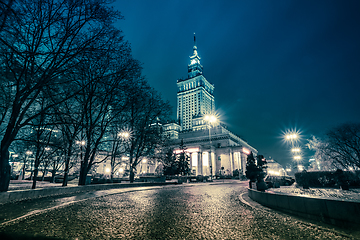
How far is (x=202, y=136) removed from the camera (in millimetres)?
95562

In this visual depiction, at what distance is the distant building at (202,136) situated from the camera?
7875cm

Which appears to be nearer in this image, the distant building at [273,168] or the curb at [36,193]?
the curb at [36,193]

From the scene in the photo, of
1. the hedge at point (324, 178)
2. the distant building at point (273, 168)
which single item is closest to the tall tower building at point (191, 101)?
the distant building at point (273, 168)

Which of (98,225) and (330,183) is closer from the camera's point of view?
(98,225)

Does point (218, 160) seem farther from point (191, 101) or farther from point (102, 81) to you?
point (102, 81)

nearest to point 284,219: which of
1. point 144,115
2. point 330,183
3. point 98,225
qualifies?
point 98,225

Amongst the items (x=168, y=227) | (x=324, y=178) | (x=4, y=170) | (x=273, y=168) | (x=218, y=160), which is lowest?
(x=273, y=168)

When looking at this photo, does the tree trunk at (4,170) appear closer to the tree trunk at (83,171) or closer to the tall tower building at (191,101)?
the tree trunk at (83,171)

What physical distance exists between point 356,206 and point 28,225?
7.35 metres

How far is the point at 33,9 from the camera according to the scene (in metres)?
7.16

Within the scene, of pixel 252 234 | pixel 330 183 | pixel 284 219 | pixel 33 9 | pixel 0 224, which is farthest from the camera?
pixel 330 183

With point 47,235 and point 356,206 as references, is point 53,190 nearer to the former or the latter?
point 47,235

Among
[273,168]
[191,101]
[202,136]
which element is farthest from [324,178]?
[273,168]

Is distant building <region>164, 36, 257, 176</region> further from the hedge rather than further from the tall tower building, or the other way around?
the hedge
